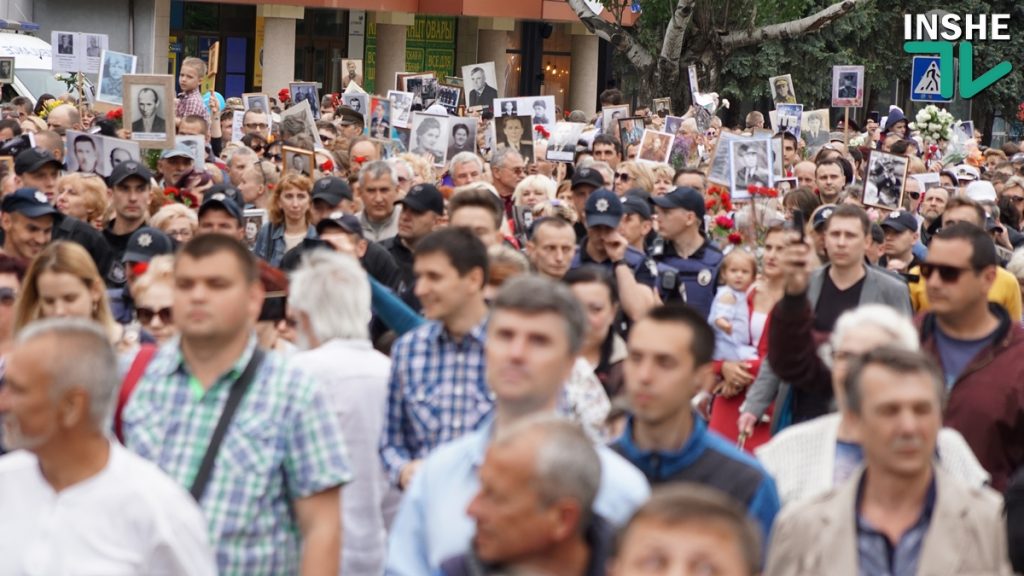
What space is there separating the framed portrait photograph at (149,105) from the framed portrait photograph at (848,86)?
13.0 m

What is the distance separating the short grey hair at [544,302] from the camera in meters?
4.93

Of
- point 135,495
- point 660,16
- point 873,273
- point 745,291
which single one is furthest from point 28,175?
point 660,16

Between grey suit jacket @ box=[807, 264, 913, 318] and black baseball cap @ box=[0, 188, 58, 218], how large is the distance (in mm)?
3726

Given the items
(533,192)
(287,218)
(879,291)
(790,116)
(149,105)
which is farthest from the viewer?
(790,116)

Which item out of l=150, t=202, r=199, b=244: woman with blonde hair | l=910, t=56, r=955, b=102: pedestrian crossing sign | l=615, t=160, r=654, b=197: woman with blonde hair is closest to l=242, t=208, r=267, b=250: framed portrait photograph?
l=150, t=202, r=199, b=244: woman with blonde hair

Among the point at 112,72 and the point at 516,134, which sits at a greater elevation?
the point at 112,72

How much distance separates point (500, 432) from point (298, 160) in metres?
9.10

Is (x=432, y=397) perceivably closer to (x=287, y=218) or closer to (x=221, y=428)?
(x=221, y=428)

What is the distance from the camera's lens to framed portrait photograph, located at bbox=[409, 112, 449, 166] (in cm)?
1559

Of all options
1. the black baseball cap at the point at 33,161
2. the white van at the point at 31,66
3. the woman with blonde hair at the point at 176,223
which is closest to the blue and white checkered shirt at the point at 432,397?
the woman with blonde hair at the point at 176,223

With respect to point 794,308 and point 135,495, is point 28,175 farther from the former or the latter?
point 135,495

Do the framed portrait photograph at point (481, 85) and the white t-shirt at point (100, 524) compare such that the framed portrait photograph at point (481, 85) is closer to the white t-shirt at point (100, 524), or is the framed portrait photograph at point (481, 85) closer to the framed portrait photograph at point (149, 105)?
the framed portrait photograph at point (149, 105)

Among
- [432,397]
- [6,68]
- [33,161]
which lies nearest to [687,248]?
[33,161]

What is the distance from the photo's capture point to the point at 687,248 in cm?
1055
